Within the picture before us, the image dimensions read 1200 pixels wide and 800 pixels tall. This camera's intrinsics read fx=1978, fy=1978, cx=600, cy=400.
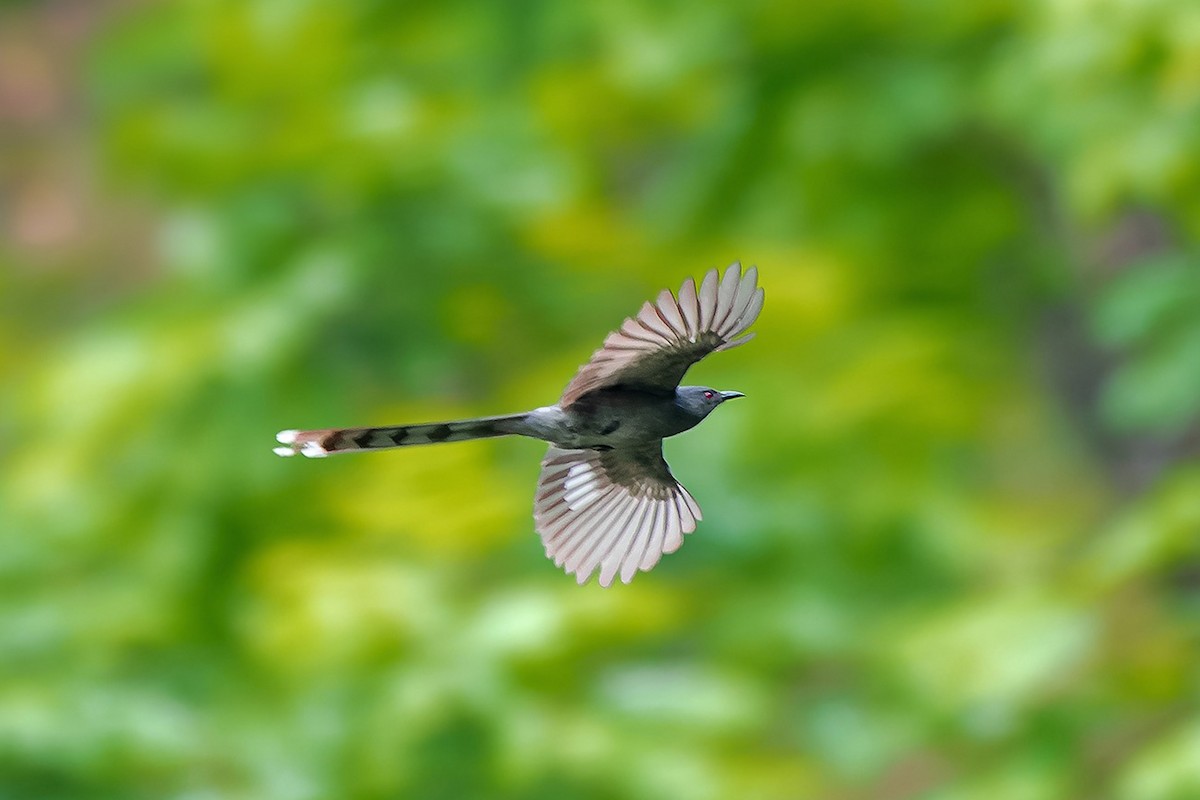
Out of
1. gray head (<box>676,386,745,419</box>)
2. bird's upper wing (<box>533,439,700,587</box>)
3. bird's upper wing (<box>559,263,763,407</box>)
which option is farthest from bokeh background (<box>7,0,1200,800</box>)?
bird's upper wing (<box>559,263,763,407</box>)

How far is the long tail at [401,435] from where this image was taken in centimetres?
283

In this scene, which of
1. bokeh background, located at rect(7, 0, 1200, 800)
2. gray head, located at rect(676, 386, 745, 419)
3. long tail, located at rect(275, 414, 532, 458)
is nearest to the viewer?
long tail, located at rect(275, 414, 532, 458)

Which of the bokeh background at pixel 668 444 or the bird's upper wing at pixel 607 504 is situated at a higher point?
the bokeh background at pixel 668 444

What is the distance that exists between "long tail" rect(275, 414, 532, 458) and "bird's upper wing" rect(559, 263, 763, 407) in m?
0.15

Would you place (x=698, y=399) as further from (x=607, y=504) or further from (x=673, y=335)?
(x=607, y=504)

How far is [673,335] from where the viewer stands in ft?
9.73

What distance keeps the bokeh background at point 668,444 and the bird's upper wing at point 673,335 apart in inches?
138

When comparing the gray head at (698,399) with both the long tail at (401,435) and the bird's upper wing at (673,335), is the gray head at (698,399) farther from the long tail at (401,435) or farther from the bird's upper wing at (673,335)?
the long tail at (401,435)

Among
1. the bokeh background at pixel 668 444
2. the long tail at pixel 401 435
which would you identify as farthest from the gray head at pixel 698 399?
the bokeh background at pixel 668 444

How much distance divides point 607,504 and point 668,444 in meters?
4.17

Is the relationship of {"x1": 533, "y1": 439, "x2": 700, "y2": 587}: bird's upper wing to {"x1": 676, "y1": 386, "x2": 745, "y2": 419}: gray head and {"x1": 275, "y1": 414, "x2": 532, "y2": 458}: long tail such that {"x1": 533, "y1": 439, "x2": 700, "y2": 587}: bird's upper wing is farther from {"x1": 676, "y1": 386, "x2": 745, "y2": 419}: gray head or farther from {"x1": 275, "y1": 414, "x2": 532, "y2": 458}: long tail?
{"x1": 275, "y1": 414, "x2": 532, "y2": 458}: long tail

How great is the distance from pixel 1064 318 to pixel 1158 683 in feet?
11.4

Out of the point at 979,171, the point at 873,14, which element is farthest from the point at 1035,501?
the point at 873,14

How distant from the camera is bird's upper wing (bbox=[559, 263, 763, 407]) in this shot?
2855 millimetres
